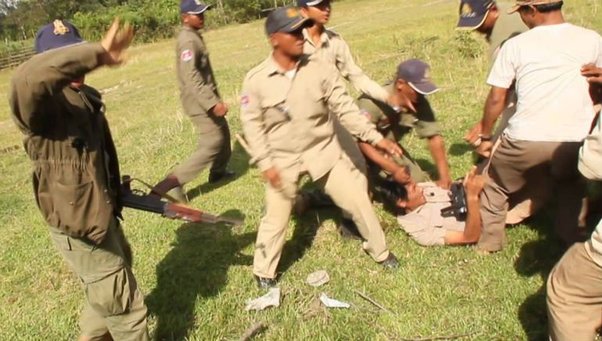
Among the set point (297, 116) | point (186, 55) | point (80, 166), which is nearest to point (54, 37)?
point (80, 166)

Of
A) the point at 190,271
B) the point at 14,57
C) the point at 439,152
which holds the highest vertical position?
the point at 439,152

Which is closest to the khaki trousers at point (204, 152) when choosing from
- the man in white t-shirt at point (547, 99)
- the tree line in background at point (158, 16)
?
the man in white t-shirt at point (547, 99)

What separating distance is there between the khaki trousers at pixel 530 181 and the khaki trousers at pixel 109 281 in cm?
266

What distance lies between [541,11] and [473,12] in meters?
1.16

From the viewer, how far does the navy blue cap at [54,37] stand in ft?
9.68

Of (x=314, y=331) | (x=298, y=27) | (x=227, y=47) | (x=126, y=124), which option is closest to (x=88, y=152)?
(x=298, y=27)

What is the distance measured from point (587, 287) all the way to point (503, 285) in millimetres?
1318

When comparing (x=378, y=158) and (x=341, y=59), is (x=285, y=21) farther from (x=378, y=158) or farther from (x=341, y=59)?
(x=378, y=158)

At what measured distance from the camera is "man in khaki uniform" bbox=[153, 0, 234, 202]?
6297mm

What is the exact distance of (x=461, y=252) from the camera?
4.58 meters

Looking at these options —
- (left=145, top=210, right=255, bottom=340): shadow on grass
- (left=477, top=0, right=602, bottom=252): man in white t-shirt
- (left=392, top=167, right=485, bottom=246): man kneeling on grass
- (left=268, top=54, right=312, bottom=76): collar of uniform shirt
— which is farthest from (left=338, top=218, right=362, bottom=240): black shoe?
(left=268, top=54, right=312, bottom=76): collar of uniform shirt

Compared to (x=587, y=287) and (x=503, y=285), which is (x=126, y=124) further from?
(x=587, y=287)

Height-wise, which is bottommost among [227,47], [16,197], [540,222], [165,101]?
[227,47]

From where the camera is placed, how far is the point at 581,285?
2742 mm
